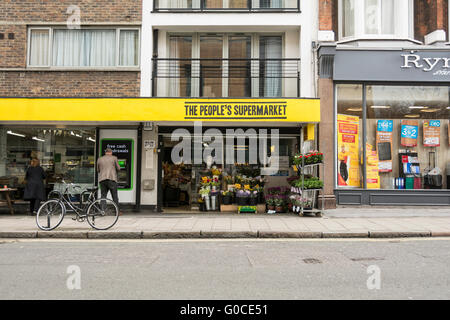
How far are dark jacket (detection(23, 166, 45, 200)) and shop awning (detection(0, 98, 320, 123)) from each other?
1537 millimetres

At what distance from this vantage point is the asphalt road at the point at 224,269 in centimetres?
443

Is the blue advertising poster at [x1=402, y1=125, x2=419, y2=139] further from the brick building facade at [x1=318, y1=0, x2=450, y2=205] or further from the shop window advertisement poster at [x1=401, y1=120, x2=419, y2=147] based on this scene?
the brick building facade at [x1=318, y1=0, x2=450, y2=205]

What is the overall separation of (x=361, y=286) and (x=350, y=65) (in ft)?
30.2

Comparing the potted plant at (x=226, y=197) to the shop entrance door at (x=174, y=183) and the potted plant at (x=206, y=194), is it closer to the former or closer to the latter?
the potted plant at (x=206, y=194)

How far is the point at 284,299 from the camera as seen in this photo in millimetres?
4176

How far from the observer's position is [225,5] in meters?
13.4

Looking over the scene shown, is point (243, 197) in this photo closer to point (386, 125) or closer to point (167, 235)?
point (167, 235)

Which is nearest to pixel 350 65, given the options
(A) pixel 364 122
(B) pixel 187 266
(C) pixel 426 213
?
(A) pixel 364 122

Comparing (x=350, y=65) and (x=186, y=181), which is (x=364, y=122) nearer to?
(x=350, y=65)

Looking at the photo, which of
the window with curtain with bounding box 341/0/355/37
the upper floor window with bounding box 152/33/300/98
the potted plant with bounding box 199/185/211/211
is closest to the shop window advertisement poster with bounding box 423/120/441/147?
the window with curtain with bounding box 341/0/355/37

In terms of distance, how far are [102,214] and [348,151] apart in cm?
795

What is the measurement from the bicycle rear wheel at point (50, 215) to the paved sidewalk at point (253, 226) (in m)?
0.20

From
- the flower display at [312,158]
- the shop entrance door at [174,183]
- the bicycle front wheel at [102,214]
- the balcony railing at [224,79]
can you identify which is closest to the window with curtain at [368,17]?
the balcony railing at [224,79]

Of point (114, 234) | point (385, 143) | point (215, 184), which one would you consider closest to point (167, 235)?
point (114, 234)
